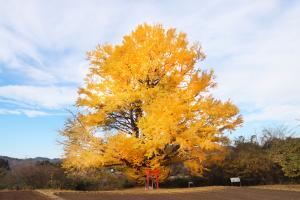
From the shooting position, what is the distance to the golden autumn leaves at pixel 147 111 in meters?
19.9

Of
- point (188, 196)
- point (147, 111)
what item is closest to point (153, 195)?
point (188, 196)

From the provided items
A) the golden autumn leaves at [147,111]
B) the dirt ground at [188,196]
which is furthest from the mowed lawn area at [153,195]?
the golden autumn leaves at [147,111]

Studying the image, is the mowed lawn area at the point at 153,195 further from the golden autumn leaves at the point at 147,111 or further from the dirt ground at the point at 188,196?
the golden autumn leaves at the point at 147,111

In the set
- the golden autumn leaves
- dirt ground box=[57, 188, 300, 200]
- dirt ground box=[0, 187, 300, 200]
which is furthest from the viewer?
the golden autumn leaves

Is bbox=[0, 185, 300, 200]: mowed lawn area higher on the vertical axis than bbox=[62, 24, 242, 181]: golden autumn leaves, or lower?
lower

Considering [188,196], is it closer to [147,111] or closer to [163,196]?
[163,196]

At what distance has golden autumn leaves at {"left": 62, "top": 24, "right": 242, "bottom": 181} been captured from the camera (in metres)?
19.9

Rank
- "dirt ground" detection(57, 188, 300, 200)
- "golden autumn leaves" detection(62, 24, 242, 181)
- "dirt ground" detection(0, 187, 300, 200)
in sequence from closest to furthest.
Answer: "dirt ground" detection(0, 187, 300, 200) < "dirt ground" detection(57, 188, 300, 200) < "golden autumn leaves" detection(62, 24, 242, 181)

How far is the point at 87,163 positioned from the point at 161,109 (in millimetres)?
4894

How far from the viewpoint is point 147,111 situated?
801 inches

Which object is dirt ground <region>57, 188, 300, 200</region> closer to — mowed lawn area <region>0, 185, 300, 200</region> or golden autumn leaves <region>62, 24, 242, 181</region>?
mowed lawn area <region>0, 185, 300, 200</region>

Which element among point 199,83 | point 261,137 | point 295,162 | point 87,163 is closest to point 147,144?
point 87,163

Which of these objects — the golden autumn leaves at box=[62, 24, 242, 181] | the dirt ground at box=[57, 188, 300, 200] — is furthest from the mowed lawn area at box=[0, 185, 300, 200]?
the golden autumn leaves at box=[62, 24, 242, 181]

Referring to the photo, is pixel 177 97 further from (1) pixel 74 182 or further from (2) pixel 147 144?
(1) pixel 74 182
